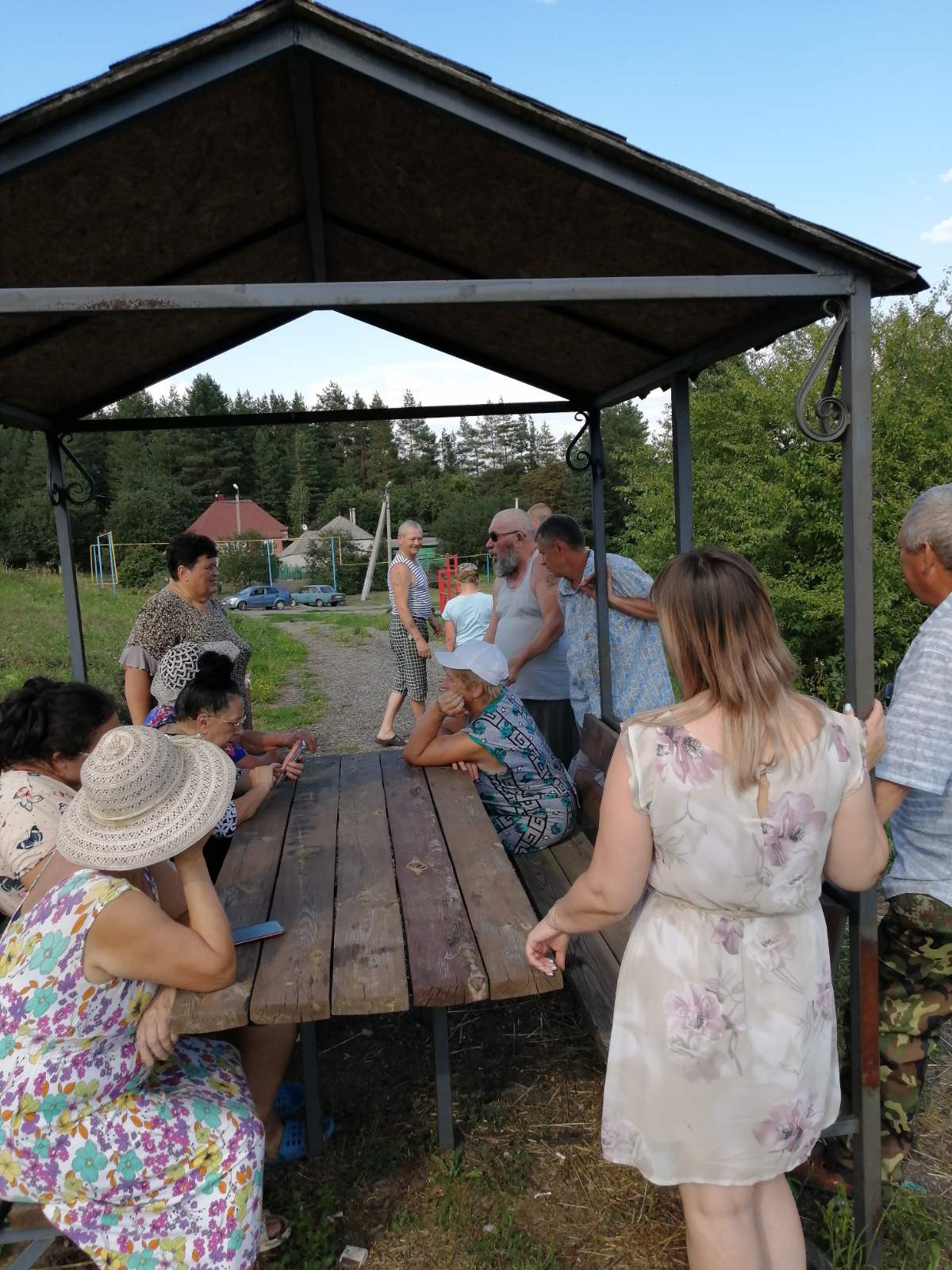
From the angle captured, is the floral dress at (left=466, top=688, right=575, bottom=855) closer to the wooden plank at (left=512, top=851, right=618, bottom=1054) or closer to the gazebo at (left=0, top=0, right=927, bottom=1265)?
the wooden plank at (left=512, top=851, right=618, bottom=1054)

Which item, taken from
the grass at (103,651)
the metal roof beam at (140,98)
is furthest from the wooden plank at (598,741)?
the grass at (103,651)

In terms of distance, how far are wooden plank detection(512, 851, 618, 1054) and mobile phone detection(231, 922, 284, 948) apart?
2.57ft

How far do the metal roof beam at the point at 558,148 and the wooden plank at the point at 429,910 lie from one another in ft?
5.60

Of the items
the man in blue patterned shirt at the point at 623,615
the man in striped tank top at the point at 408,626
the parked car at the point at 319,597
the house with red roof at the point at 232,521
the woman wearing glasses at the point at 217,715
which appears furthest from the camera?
the house with red roof at the point at 232,521

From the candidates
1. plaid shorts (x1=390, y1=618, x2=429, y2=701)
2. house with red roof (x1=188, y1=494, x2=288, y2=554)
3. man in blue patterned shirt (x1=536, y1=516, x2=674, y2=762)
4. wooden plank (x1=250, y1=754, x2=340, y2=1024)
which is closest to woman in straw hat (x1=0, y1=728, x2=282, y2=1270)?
wooden plank (x1=250, y1=754, x2=340, y2=1024)

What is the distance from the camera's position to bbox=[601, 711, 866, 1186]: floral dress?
1519 mm

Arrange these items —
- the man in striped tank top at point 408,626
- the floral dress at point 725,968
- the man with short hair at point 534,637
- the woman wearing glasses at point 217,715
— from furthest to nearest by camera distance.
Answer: the man in striped tank top at point 408,626
the man with short hair at point 534,637
the woman wearing glasses at point 217,715
the floral dress at point 725,968

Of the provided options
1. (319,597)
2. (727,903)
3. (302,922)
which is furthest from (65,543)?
(319,597)

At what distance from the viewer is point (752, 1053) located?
160 cm

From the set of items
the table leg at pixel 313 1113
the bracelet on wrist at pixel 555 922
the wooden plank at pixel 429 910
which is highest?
the bracelet on wrist at pixel 555 922

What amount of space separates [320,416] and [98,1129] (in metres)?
2.74

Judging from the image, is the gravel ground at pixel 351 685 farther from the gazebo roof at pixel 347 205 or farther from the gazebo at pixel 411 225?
the gazebo at pixel 411 225

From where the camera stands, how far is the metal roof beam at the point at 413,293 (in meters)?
1.89

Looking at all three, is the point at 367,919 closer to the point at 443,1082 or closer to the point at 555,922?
the point at 555,922
